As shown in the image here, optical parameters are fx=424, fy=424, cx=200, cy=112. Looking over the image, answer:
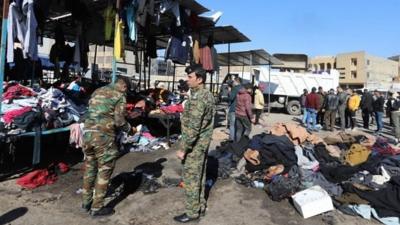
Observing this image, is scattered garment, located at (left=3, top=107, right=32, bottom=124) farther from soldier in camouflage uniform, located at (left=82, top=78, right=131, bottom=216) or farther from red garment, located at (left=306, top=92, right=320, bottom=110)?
red garment, located at (left=306, top=92, right=320, bottom=110)

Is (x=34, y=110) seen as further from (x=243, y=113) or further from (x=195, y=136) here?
(x=243, y=113)

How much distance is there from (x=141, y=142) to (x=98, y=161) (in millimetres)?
4814

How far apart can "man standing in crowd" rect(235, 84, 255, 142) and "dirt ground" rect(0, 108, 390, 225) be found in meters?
3.56

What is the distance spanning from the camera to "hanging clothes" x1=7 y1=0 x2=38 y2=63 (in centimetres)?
738

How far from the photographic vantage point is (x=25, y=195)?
6.72 m

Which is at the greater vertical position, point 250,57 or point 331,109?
point 250,57

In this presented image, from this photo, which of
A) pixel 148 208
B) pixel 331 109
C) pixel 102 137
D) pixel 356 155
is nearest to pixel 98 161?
pixel 102 137

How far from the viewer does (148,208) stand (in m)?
6.34

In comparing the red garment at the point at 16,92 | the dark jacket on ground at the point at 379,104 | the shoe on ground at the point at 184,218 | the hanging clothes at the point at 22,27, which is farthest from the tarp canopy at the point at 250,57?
the shoe on ground at the point at 184,218

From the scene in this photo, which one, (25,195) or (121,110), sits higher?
(121,110)

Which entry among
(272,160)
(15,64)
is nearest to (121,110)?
(272,160)

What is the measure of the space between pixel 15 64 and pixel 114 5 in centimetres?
274

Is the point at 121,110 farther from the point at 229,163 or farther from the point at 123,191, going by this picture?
the point at 229,163

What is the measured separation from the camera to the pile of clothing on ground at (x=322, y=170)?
254 inches
